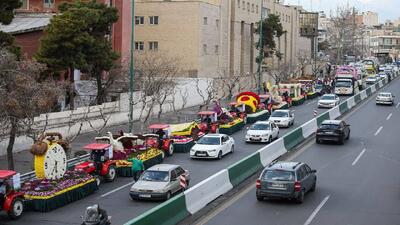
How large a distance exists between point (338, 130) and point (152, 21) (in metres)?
39.6

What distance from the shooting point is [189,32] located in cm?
7188

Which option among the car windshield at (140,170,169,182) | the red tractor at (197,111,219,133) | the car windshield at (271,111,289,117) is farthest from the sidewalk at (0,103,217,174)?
the car windshield at (140,170,169,182)

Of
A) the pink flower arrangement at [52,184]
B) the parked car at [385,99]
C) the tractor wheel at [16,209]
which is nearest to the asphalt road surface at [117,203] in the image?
the tractor wheel at [16,209]

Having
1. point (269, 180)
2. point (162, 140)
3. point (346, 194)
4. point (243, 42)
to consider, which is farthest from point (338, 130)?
point (243, 42)

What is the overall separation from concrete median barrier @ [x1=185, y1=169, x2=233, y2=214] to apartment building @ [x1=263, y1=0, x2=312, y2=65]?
77.7 m

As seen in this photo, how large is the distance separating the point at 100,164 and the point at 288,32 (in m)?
89.7

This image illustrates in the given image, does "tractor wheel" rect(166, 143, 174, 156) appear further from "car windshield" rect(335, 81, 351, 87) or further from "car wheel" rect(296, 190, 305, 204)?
"car windshield" rect(335, 81, 351, 87)

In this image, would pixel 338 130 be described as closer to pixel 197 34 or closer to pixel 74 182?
pixel 74 182

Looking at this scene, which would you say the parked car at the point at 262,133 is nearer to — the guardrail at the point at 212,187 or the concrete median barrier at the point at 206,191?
the guardrail at the point at 212,187

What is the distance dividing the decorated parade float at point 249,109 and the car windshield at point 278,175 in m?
26.3

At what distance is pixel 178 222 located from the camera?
20.6 meters

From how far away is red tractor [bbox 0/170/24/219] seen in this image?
851 inches

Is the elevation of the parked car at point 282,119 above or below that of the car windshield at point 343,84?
below

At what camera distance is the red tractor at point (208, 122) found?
43031mm
